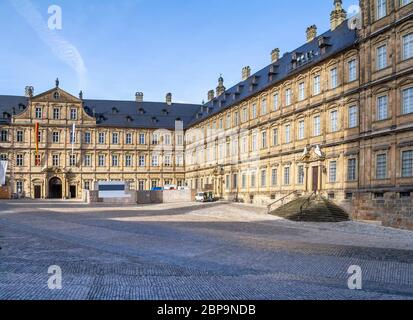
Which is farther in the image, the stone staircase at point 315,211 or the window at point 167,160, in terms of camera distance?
the window at point 167,160

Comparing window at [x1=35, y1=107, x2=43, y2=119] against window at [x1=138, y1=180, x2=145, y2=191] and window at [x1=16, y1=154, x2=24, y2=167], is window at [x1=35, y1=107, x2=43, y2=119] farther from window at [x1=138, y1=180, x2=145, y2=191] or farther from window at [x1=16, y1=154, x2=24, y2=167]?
window at [x1=138, y1=180, x2=145, y2=191]

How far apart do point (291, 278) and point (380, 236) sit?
37.4 ft

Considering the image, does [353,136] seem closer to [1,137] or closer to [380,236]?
[380,236]

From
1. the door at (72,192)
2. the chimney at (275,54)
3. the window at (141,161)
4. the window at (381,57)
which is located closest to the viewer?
the window at (381,57)

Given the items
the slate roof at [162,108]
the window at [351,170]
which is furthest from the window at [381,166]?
the slate roof at [162,108]

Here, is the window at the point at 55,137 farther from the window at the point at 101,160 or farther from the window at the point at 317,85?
the window at the point at 317,85

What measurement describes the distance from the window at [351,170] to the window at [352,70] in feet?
18.4

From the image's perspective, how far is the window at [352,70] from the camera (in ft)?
99.5

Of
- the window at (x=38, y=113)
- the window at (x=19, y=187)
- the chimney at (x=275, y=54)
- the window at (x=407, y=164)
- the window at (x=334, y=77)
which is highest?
the chimney at (x=275, y=54)

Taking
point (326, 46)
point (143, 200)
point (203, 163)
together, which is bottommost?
point (143, 200)

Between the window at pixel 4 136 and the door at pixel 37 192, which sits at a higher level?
the window at pixel 4 136

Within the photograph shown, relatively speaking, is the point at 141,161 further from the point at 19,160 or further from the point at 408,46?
the point at 408,46

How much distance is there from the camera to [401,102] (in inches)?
1005
